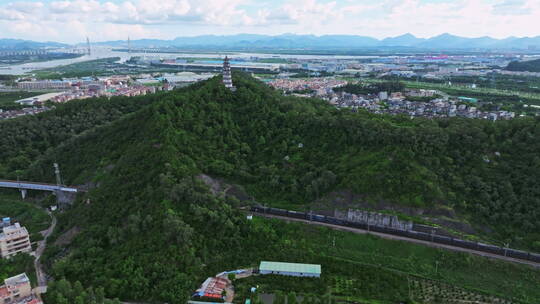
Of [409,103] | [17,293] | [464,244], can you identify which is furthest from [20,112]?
[464,244]

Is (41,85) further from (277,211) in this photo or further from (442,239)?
(442,239)

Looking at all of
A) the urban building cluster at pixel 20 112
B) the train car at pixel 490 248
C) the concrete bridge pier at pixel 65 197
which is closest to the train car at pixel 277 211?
the train car at pixel 490 248

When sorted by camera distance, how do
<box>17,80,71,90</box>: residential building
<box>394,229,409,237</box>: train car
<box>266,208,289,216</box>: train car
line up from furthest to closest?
<box>17,80,71,90</box>: residential building → <box>266,208,289,216</box>: train car → <box>394,229,409,237</box>: train car

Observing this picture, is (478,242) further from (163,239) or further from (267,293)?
(163,239)

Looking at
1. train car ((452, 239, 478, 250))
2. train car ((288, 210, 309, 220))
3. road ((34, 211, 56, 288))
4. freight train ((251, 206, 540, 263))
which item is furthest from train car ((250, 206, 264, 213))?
road ((34, 211, 56, 288))

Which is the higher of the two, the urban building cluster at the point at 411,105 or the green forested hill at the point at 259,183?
the urban building cluster at the point at 411,105

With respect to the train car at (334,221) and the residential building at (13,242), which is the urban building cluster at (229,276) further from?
the residential building at (13,242)

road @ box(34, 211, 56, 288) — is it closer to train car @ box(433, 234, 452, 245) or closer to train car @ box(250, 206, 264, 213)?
train car @ box(250, 206, 264, 213)

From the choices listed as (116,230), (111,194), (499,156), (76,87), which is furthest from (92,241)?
(76,87)
